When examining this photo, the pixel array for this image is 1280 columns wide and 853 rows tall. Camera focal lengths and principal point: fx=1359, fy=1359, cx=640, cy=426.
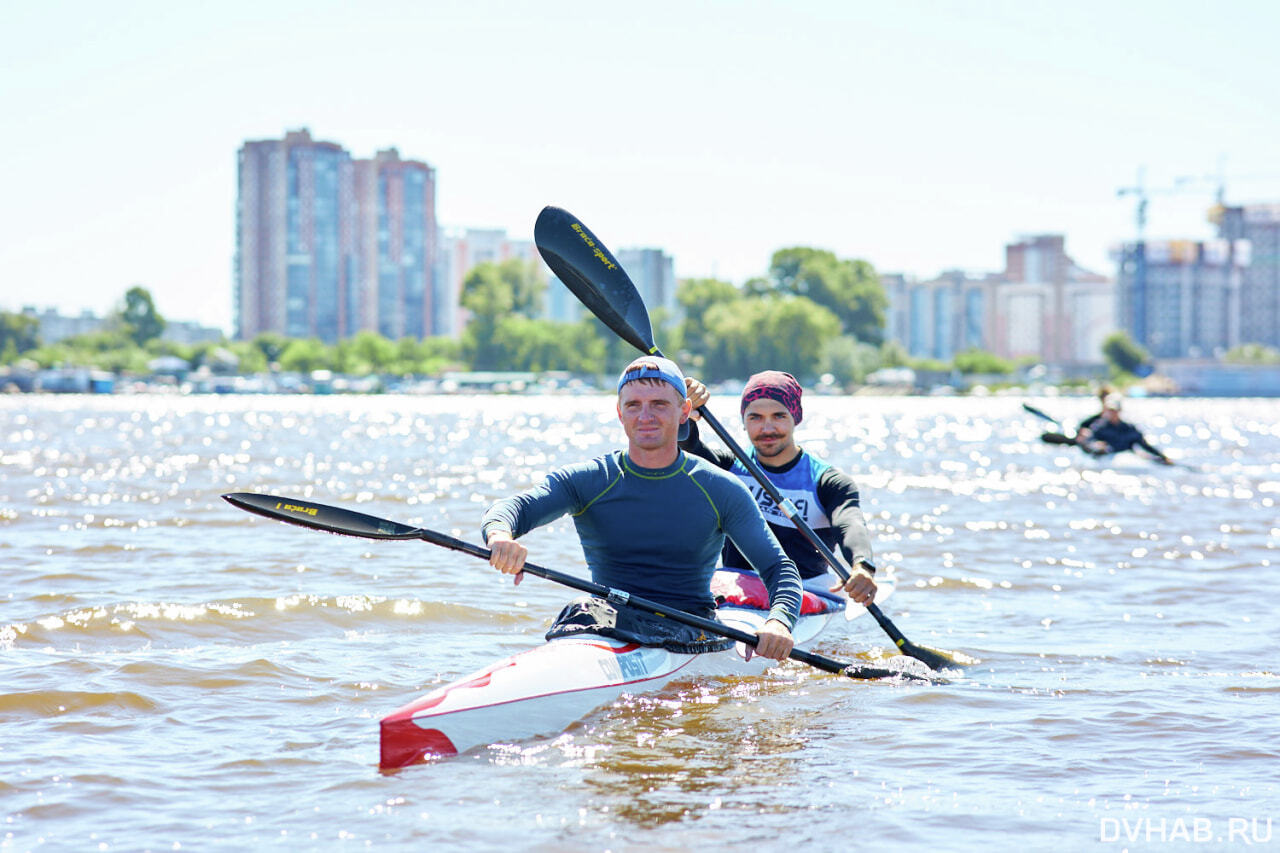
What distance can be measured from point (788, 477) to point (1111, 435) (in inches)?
710

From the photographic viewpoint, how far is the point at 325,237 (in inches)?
6978

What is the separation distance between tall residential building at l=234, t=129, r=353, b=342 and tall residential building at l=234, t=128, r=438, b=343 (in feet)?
0.42

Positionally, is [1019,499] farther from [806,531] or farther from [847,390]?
[847,390]

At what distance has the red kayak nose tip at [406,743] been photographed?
526cm

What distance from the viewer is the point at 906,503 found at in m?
19.2

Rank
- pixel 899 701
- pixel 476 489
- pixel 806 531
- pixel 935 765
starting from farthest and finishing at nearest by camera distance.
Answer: pixel 476 489, pixel 806 531, pixel 899 701, pixel 935 765

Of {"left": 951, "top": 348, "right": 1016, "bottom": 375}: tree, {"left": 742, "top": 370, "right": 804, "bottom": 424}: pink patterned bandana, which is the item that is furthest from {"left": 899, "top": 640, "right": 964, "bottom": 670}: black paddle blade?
{"left": 951, "top": 348, "right": 1016, "bottom": 375}: tree

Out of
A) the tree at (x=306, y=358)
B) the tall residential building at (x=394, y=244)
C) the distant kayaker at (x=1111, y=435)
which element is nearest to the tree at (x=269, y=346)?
the tree at (x=306, y=358)

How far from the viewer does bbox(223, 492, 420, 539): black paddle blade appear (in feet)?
19.8

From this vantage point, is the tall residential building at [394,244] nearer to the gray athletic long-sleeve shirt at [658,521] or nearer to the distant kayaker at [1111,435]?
the distant kayaker at [1111,435]

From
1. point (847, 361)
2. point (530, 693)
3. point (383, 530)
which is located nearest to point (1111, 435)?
point (383, 530)

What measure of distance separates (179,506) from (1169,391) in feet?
475

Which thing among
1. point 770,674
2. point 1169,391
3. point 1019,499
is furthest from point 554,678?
point 1169,391

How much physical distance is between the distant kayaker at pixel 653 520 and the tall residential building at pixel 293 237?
175 meters
